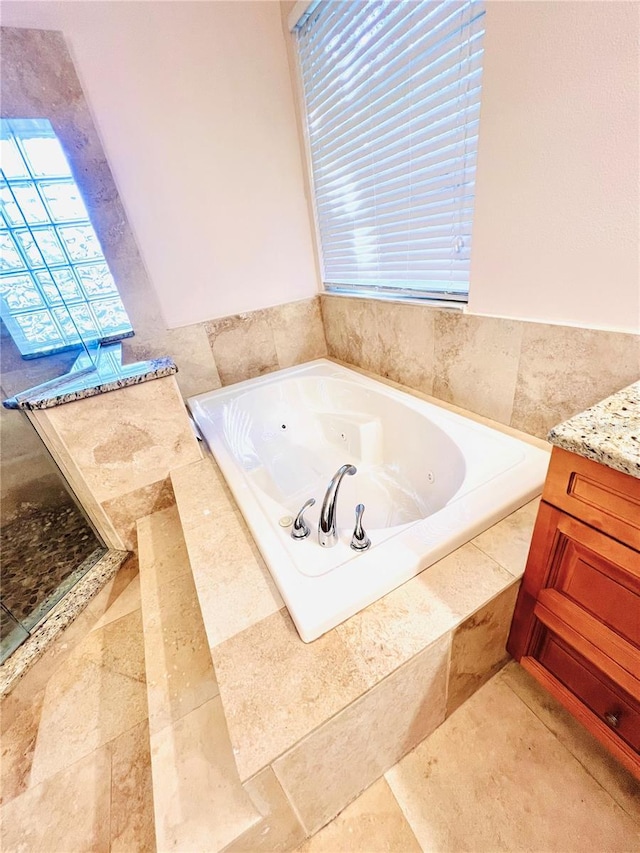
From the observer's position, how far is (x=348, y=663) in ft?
2.13

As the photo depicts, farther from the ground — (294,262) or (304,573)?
(294,262)

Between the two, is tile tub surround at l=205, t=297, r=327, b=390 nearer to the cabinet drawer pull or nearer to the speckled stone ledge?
the speckled stone ledge

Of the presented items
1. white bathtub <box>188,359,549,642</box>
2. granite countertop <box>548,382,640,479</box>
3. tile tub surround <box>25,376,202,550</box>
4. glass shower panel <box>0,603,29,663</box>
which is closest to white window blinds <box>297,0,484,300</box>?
white bathtub <box>188,359,549,642</box>

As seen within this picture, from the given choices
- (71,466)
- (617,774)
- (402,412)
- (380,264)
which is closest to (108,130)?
(380,264)

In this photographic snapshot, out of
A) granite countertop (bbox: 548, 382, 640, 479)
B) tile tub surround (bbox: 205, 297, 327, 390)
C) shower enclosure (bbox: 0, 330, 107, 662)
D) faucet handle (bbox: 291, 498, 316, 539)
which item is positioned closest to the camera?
granite countertop (bbox: 548, 382, 640, 479)

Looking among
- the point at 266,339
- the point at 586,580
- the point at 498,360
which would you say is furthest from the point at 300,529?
the point at 266,339

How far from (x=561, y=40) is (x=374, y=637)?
4.67 ft

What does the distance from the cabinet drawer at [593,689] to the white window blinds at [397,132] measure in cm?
115

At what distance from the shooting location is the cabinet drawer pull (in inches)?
26.7

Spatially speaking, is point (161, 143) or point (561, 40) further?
point (161, 143)

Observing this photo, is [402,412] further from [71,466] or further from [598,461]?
[71,466]

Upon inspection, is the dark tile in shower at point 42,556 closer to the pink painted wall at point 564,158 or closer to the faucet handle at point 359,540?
the faucet handle at point 359,540

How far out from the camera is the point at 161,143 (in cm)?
147

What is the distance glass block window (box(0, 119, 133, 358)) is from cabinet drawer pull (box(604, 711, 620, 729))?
214 centimetres
